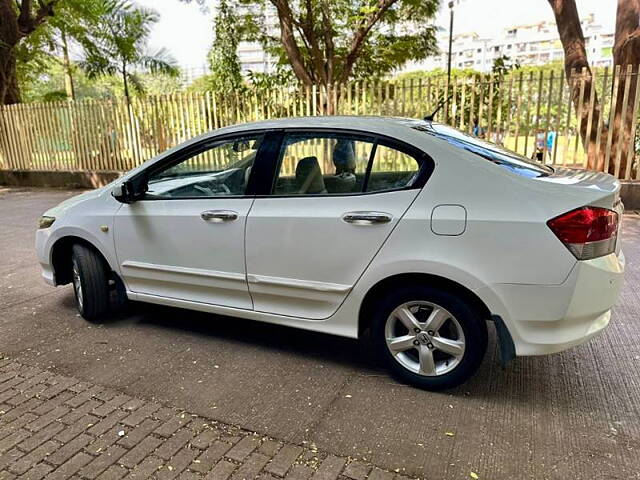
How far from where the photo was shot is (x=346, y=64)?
1466 centimetres

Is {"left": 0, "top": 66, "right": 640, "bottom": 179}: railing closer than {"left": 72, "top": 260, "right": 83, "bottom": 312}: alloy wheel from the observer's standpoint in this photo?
No

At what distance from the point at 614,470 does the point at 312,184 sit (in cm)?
223

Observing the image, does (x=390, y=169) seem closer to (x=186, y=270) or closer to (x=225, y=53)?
(x=186, y=270)

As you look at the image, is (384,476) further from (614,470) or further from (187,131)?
(187,131)

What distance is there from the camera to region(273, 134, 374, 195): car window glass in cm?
314

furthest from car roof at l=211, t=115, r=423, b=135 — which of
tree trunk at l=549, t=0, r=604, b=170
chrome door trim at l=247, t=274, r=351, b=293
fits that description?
tree trunk at l=549, t=0, r=604, b=170

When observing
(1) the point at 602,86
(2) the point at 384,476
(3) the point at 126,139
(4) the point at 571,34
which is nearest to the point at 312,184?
(2) the point at 384,476

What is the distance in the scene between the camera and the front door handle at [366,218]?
112 inches

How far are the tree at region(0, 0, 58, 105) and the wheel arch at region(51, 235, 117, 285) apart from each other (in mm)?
12301

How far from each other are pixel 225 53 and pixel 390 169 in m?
17.9

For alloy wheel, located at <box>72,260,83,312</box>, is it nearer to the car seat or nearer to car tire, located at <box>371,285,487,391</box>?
the car seat

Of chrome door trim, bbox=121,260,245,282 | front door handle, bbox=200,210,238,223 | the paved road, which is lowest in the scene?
the paved road

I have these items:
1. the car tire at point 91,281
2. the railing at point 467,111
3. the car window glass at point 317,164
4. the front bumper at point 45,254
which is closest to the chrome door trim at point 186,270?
the car tire at point 91,281

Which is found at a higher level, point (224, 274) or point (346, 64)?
point (346, 64)
